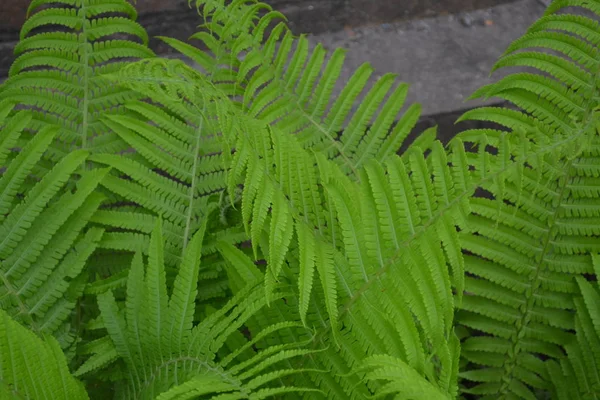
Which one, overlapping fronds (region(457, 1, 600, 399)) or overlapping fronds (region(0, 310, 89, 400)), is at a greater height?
overlapping fronds (region(457, 1, 600, 399))

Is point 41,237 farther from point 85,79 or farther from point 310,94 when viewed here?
point 310,94

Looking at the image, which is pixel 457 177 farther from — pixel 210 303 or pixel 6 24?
pixel 6 24

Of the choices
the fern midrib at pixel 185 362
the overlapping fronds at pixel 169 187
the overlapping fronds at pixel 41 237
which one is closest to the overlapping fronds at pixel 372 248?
the fern midrib at pixel 185 362

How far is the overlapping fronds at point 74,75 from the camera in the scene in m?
0.99

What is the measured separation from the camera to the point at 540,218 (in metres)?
0.95

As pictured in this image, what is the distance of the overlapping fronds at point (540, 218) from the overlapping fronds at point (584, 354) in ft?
0.08

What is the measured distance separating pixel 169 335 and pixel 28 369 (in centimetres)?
18

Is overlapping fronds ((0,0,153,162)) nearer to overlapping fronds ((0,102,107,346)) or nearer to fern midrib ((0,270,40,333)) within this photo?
overlapping fronds ((0,102,107,346))

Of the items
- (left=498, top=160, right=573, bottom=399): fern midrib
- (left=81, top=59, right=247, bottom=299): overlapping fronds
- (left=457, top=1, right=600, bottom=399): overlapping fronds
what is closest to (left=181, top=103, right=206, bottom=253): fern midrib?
(left=81, top=59, right=247, bottom=299): overlapping fronds

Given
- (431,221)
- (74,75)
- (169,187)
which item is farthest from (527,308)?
(74,75)

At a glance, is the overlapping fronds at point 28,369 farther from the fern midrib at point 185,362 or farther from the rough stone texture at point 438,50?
the rough stone texture at point 438,50

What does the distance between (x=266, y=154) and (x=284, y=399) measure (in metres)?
0.35

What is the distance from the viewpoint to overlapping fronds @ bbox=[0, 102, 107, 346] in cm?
86

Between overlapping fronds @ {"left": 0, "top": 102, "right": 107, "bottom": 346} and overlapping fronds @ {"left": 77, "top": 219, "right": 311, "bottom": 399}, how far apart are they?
9cm
